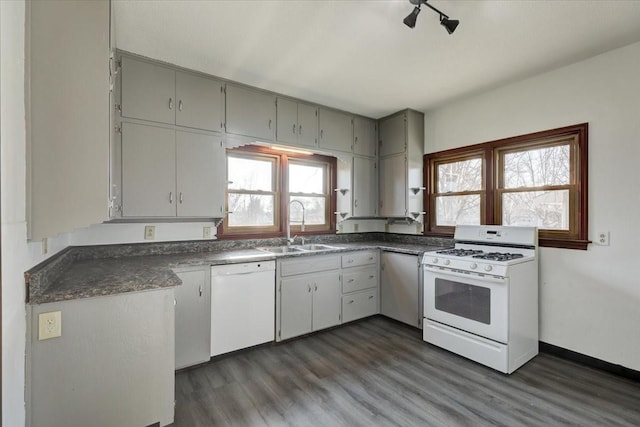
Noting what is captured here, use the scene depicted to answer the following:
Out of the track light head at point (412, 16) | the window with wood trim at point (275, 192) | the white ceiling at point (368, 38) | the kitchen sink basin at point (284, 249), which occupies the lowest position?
the kitchen sink basin at point (284, 249)

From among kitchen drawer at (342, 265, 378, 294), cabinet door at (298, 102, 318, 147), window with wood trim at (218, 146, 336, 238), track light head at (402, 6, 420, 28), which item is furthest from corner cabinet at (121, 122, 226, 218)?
track light head at (402, 6, 420, 28)

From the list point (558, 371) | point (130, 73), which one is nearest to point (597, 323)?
point (558, 371)

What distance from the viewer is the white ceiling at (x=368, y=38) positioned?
185 cm

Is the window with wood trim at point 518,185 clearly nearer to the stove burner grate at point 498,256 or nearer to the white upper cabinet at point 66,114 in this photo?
the stove burner grate at point 498,256

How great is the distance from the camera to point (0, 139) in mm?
952

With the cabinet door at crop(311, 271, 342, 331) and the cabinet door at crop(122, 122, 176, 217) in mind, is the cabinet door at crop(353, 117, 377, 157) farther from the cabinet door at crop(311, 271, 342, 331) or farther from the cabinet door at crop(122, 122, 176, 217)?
the cabinet door at crop(122, 122, 176, 217)

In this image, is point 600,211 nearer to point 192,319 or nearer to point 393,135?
point 393,135

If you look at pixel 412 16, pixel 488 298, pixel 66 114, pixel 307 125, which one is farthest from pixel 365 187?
pixel 66 114

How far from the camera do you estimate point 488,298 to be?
2424mm

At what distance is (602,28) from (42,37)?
3.32m

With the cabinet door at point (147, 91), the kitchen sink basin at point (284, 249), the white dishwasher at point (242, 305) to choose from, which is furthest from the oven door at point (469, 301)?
the cabinet door at point (147, 91)

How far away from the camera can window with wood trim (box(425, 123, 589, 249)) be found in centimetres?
257

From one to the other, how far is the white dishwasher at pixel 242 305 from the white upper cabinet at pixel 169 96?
4.43 feet

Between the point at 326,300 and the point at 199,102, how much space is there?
2.30 m
